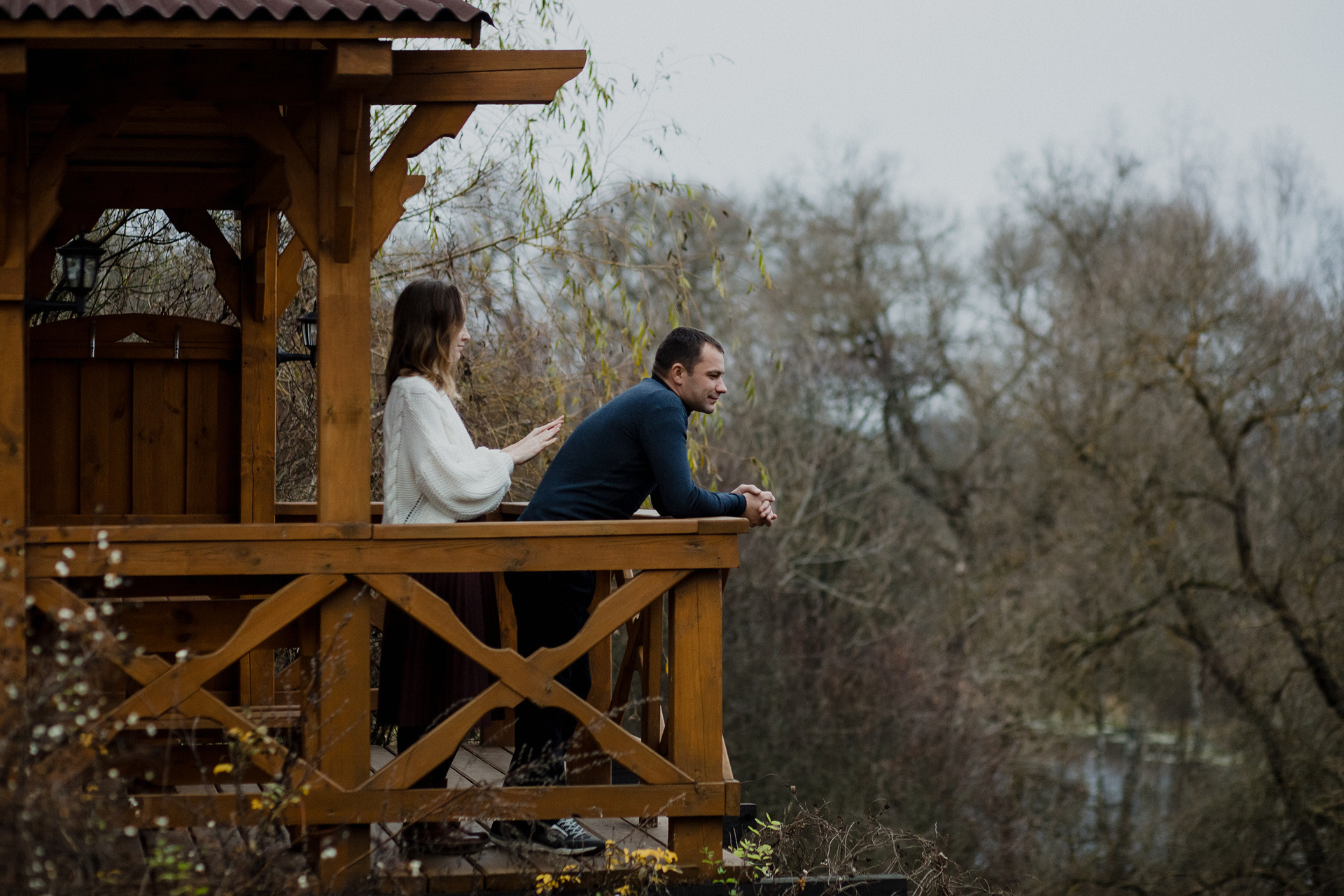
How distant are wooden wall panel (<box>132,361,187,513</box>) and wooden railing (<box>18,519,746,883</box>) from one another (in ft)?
4.06

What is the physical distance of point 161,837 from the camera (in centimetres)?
362

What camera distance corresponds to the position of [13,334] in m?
3.89

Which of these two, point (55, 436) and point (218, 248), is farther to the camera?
point (218, 248)

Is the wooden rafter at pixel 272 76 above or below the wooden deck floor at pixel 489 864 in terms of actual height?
above

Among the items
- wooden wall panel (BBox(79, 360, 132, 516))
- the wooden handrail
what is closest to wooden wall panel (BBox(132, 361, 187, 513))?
wooden wall panel (BBox(79, 360, 132, 516))

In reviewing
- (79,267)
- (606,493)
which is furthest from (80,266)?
(606,493)

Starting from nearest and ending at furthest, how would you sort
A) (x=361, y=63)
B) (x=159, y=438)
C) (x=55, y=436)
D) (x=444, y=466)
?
(x=361, y=63) < (x=444, y=466) < (x=55, y=436) < (x=159, y=438)

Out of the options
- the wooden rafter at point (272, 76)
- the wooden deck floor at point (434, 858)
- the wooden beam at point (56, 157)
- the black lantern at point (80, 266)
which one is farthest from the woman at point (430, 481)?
the black lantern at point (80, 266)

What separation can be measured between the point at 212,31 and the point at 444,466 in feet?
4.51

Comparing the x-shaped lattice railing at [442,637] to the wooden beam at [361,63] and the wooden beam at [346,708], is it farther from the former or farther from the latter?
the wooden beam at [361,63]

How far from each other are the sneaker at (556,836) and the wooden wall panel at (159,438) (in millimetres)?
2121

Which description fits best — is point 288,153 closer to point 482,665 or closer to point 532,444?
point 532,444

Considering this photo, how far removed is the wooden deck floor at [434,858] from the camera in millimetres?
3213

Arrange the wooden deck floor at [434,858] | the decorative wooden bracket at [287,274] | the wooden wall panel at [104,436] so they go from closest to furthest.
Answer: the wooden deck floor at [434,858] → the wooden wall panel at [104,436] → the decorative wooden bracket at [287,274]
